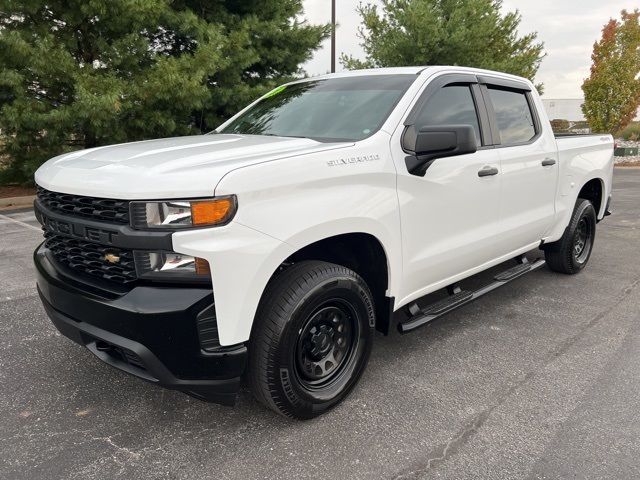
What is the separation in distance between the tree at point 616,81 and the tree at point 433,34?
4489 mm

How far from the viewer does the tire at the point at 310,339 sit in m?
2.35

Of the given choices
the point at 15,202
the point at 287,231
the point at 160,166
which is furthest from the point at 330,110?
the point at 15,202

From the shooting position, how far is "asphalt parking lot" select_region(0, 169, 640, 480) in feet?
7.57

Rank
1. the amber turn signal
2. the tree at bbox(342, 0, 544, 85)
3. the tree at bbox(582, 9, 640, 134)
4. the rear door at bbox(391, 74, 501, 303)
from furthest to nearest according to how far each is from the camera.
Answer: the tree at bbox(582, 9, 640, 134), the tree at bbox(342, 0, 544, 85), the rear door at bbox(391, 74, 501, 303), the amber turn signal

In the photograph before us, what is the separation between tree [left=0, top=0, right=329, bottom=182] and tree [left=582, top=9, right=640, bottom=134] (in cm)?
1598

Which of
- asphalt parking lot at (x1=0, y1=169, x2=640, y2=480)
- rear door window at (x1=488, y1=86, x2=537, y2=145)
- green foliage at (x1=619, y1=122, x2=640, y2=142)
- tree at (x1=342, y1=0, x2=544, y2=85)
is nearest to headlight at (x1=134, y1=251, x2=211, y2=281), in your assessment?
asphalt parking lot at (x1=0, y1=169, x2=640, y2=480)

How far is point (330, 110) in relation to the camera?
131 inches

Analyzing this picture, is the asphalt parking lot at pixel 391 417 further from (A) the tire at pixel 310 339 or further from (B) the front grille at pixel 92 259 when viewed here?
(B) the front grille at pixel 92 259

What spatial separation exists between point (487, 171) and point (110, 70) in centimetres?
937

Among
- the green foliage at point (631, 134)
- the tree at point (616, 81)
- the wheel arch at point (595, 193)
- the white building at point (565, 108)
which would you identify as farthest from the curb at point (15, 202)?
the white building at point (565, 108)

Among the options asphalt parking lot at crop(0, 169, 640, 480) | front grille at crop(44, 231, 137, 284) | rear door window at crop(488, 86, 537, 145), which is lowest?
asphalt parking lot at crop(0, 169, 640, 480)

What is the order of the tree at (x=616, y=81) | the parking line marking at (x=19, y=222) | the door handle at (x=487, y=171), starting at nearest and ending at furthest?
the door handle at (x=487, y=171) < the parking line marking at (x=19, y=222) < the tree at (x=616, y=81)

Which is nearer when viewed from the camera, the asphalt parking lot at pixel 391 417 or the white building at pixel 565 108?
the asphalt parking lot at pixel 391 417

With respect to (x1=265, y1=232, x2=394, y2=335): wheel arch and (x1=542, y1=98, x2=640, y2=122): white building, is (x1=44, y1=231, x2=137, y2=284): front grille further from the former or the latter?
(x1=542, y1=98, x2=640, y2=122): white building
